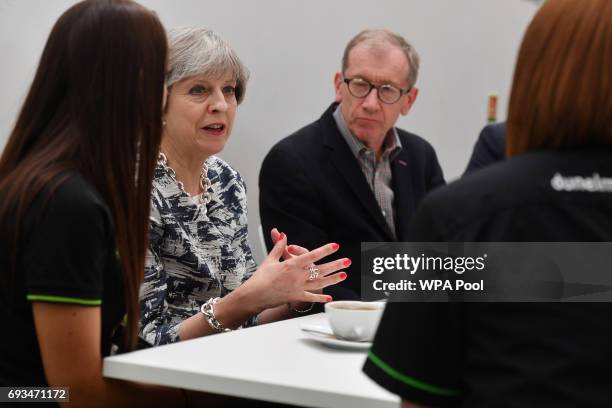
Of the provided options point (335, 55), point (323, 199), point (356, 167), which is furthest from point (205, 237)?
point (335, 55)

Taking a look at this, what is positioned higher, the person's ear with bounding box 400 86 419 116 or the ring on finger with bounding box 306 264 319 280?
the person's ear with bounding box 400 86 419 116

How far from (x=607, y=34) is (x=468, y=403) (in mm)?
470

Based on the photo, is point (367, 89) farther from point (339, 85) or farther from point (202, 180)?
point (202, 180)

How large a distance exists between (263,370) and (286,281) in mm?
611

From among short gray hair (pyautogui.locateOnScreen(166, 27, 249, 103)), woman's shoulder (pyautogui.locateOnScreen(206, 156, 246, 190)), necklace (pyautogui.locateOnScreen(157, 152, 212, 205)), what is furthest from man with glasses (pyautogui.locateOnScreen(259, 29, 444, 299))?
short gray hair (pyautogui.locateOnScreen(166, 27, 249, 103))

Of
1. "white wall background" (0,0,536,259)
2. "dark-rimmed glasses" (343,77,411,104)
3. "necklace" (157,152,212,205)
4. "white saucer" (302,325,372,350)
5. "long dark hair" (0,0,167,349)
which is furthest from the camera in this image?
"white wall background" (0,0,536,259)

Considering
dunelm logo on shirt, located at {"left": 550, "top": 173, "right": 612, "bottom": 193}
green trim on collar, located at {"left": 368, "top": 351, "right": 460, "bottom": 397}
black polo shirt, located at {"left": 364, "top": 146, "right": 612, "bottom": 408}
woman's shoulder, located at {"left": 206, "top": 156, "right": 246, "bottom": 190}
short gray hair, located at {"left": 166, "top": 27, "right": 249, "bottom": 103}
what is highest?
short gray hair, located at {"left": 166, "top": 27, "right": 249, "bottom": 103}

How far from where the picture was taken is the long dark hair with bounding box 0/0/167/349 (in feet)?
4.80

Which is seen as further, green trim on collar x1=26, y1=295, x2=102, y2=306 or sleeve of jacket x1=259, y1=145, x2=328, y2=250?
→ sleeve of jacket x1=259, y1=145, x2=328, y2=250

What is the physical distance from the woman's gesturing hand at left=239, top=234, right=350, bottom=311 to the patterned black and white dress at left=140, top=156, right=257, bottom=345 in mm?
228

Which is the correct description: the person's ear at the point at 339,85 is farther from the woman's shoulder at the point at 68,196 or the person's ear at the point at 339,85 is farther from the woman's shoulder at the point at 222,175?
the woman's shoulder at the point at 68,196

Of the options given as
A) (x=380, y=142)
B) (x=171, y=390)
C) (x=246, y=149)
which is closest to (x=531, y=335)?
(x=171, y=390)

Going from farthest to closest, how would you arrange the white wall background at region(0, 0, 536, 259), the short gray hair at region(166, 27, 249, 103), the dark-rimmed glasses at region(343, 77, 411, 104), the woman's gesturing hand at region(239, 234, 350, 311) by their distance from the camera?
the white wall background at region(0, 0, 536, 259)
the dark-rimmed glasses at region(343, 77, 411, 104)
the short gray hair at region(166, 27, 249, 103)
the woman's gesturing hand at region(239, 234, 350, 311)

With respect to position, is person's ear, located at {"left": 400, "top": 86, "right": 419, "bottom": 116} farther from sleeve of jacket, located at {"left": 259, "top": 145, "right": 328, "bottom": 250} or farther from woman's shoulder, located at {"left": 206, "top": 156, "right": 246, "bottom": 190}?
woman's shoulder, located at {"left": 206, "top": 156, "right": 246, "bottom": 190}
